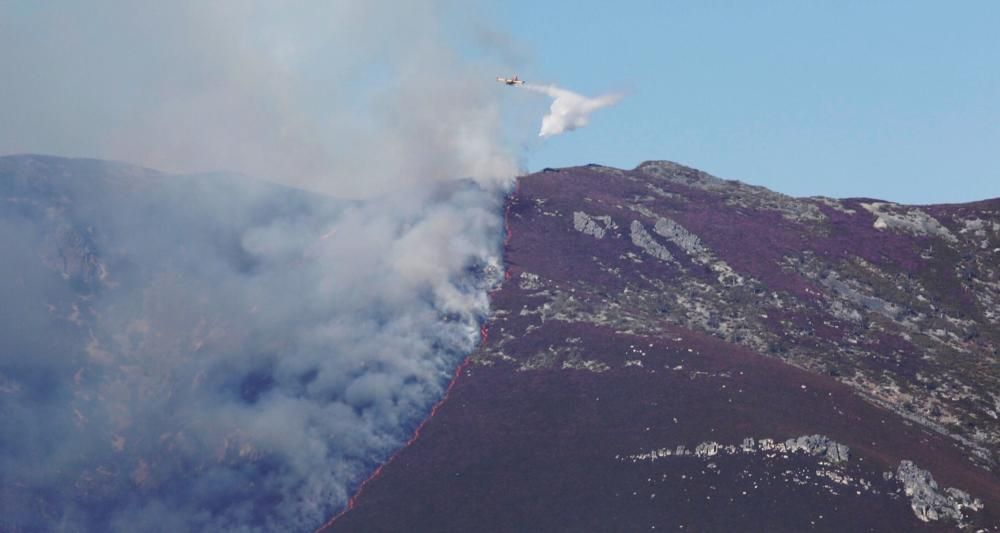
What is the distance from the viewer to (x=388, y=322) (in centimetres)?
19038

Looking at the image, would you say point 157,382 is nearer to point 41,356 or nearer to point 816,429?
point 41,356

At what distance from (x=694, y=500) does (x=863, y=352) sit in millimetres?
59693

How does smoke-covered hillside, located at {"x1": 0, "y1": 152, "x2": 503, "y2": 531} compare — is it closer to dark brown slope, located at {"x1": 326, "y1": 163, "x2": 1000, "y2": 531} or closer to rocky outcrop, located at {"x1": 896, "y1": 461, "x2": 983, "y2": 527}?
dark brown slope, located at {"x1": 326, "y1": 163, "x2": 1000, "y2": 531}

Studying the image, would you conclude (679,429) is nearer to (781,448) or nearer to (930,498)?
(781,448)

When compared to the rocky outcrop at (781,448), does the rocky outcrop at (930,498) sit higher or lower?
lower

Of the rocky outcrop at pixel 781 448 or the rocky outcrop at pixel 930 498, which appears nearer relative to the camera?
the rocky outcrop at pixel 930 498

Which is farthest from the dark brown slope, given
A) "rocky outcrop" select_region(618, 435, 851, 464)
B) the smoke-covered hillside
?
the smoke-covered hillside

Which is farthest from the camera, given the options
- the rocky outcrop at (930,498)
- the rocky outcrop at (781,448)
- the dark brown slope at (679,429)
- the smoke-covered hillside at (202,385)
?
the smoke-covered hillside at (202,385)

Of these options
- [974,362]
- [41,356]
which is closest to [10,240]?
[41,356]

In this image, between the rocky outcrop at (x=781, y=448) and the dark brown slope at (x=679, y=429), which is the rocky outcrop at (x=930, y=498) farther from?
the rocky outcrop at (x=781, y=448)

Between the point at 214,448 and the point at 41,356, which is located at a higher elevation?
the point at 41,356

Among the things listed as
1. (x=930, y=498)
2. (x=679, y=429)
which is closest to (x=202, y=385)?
(x=679, y=429)

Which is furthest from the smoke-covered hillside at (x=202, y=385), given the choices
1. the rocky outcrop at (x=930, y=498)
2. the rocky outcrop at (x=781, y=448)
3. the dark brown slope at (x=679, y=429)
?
the rocky outcrop at (x=930, y=498)

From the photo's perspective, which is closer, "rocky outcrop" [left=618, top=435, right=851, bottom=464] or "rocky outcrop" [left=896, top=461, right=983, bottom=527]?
"rocky outcrop" [left=896, top=461, right=983, bottom=527]
